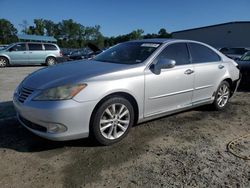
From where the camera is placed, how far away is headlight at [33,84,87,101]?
11.1ft

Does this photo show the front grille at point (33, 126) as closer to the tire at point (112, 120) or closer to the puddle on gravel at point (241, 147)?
the tire at point (112, 120)

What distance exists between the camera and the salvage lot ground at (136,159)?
9.56 ft

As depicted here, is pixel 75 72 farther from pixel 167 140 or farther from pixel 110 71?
pixel 167 140

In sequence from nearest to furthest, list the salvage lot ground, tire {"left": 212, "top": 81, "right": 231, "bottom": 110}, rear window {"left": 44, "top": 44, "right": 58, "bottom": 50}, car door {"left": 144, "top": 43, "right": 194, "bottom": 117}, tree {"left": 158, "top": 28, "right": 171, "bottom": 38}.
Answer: the salvage lot ground, car door {"left": 144, "top": 43, "right": 194, "bottom": 117}, tire {"left": 212, "top": 81, "right": 231, "bottom": 110}, rear window {"left": 44, "top": 44, "right": 58, "bottom": 50}, tree {"left": 158, "top": 28, "right": 171, "bottom": 38}

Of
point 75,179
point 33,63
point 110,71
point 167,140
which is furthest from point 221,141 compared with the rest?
point 33,63

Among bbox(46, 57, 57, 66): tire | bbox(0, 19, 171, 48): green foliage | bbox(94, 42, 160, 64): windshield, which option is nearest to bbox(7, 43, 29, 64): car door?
bbox(46, 57, 57, 66): tire

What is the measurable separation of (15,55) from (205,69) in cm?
1491

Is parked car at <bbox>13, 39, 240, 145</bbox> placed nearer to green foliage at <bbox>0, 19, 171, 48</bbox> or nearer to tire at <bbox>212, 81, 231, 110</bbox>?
tire at <bbox>212, 81, 231, 110</bbox>

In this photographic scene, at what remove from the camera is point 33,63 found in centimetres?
1781

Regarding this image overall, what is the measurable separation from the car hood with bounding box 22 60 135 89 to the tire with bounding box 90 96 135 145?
0.44 metres

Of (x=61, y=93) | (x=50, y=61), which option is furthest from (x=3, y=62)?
(x=61, y=93)

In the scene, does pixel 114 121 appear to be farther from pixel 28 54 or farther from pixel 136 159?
pixel 28 54

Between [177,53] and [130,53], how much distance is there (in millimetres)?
818

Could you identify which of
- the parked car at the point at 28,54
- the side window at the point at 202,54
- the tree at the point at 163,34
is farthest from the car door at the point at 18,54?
the tree at the point at 163,34
